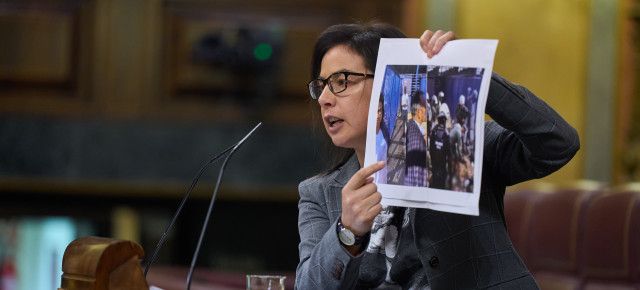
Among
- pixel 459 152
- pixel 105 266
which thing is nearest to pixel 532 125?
pixel 459 152

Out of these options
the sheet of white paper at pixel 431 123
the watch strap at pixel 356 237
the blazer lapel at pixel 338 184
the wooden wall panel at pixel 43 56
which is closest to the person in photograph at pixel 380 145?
the sheet of white paper at pixel 431 123

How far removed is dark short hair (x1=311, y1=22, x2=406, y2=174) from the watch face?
15.2 inches

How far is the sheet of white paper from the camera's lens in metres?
1.30

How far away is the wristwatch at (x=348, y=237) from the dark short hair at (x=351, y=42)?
15.0 inches

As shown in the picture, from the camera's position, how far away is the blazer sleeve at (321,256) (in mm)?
1460

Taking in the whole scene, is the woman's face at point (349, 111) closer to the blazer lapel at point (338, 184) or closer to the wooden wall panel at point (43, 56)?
the blazer lapel at point (338, 184)

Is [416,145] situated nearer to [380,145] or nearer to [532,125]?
[380,145]

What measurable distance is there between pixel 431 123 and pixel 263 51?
2.72 metres

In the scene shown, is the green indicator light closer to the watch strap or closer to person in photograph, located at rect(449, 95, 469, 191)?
the watch strap

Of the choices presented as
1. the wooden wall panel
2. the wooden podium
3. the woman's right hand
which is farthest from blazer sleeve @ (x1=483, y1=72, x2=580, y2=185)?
the wooden wall panel

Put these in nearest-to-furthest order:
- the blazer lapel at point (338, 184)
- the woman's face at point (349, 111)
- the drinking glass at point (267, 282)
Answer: the drinking glass at point (267, 282)
the woman's face at point (349, 111)
the blazer lapel at point (338, 184)

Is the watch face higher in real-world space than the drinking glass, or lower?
higher

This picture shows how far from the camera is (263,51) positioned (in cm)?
402

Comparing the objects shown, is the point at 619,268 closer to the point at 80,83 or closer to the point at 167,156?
the point at 167,156
